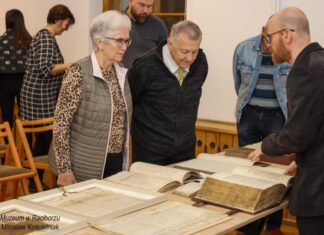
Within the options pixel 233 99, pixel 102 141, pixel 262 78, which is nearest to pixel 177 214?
pixel 102 141

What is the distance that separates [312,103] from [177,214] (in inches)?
25.7

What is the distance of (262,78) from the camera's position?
150 inches

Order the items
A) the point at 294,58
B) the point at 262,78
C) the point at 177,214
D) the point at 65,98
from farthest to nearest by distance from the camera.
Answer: the point at 262,78
the point at 65,98
the point at 294,58
the point at 177,214

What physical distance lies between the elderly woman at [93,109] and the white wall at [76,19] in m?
3.28

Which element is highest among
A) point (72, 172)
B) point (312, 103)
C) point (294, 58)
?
point (294, 58)

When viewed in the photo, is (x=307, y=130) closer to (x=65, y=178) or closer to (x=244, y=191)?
(x=244, y=191)

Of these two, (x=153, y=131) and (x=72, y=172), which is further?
(x=153, y=131)

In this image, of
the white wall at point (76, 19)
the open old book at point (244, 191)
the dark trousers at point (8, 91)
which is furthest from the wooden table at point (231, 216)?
the white wall at point (76, 19)

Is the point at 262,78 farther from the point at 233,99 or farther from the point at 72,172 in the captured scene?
the point at 72,172

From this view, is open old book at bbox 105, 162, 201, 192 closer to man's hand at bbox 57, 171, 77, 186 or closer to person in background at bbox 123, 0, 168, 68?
man's hand at bbox 57, 171, 77, 186

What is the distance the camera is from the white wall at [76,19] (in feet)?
19.4

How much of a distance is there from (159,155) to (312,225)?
1.10m

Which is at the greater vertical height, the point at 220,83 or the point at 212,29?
the point at 212,29

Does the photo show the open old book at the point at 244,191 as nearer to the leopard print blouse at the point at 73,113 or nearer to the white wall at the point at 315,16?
the leopard print blouse at the point at 73,113
